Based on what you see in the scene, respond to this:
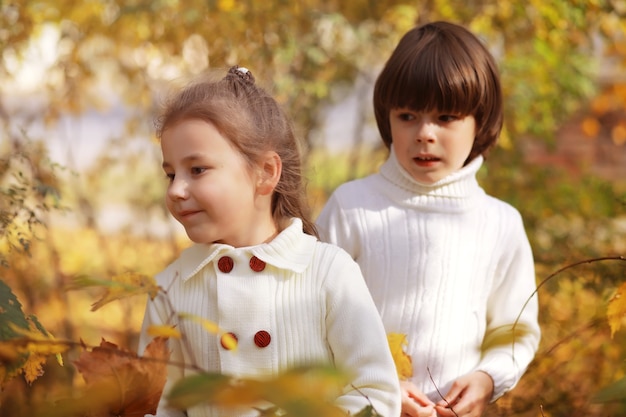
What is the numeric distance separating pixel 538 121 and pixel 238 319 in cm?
299

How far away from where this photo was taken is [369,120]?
536 centimetres

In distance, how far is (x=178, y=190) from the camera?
1.84 m

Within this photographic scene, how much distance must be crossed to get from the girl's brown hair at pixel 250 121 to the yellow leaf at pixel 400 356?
1.14 feet

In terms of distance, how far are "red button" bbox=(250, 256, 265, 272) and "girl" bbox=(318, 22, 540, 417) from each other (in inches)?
22.5

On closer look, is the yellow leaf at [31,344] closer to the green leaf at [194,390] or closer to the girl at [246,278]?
the green leaf at [194,390]

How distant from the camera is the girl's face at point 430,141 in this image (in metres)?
2.36

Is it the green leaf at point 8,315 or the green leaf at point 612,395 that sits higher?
the green leaf at point 8,315

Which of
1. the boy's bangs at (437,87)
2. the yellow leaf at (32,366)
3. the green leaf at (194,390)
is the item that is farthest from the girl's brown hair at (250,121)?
the green leaf at (194,390)

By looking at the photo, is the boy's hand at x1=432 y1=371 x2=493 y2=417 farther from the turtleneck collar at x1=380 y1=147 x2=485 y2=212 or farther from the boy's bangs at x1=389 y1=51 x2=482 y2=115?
the boy's bangs at x1=389 y1=51 x2=482 y2=115

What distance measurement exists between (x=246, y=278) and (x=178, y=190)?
0.23m

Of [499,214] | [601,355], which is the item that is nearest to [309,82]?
[601,355]

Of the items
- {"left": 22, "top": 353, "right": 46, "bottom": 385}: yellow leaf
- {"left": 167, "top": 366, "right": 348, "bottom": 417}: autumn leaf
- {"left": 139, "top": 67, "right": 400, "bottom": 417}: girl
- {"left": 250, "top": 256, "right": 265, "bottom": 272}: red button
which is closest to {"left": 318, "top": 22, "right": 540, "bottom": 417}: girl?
{"left": 139, "top": 67, "right": 400, "bottom": 417}: girl

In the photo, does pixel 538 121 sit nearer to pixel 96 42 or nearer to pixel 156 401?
pixel 96 42

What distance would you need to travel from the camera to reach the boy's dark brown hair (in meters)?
2.35
